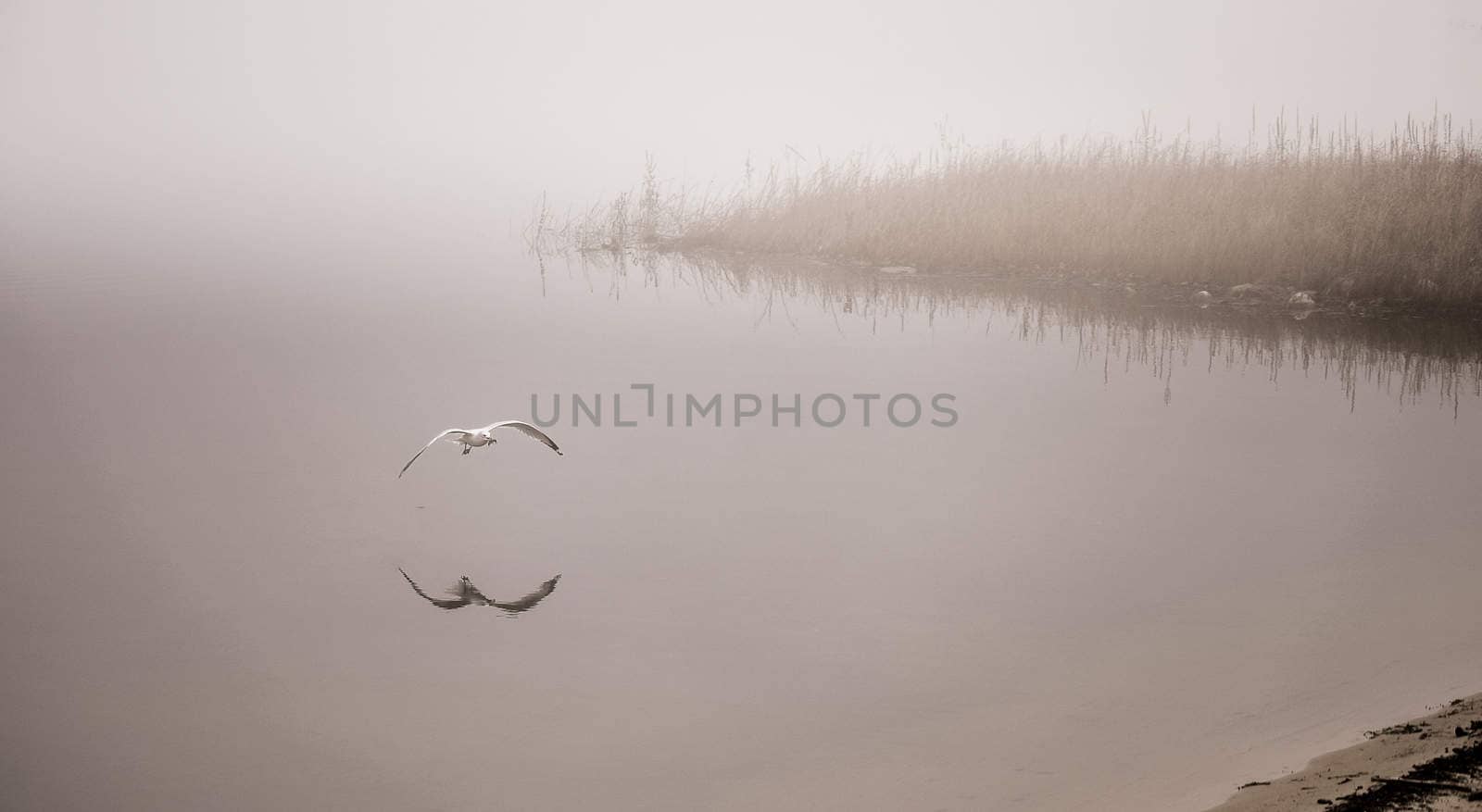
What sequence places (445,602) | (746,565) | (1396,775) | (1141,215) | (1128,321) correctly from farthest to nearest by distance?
(1141,215), (1128,321), (746,565), (445,602), (1396,775)

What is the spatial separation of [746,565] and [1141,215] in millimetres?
5511

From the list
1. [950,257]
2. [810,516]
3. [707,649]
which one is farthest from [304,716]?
[950,257]

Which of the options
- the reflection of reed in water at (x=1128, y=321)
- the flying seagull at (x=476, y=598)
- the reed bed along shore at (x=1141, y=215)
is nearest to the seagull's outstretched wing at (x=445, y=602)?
the flying seagull at (x=476, y=598)

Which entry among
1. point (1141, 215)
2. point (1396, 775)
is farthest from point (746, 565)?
point (1141, 215)

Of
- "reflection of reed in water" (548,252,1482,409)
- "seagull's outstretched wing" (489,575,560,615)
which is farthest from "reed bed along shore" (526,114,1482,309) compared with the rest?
"seagull's outstretched wing" (489,575,560,615)

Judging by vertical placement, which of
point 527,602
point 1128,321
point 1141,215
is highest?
point 1141,215

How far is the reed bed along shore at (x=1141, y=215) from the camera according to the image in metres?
7.26

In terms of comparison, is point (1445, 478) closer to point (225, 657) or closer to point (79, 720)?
point (225, 657)

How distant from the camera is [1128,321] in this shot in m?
6.90

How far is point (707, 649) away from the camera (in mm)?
3049

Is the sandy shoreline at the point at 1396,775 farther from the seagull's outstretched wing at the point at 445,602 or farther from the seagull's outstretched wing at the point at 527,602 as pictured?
the seagull's outstretched wing at the point at 445,602

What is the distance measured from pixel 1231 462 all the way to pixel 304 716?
3106 millimetres

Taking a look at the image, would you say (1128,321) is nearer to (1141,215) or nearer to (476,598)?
(1141,215)

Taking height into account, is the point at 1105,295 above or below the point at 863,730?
above
